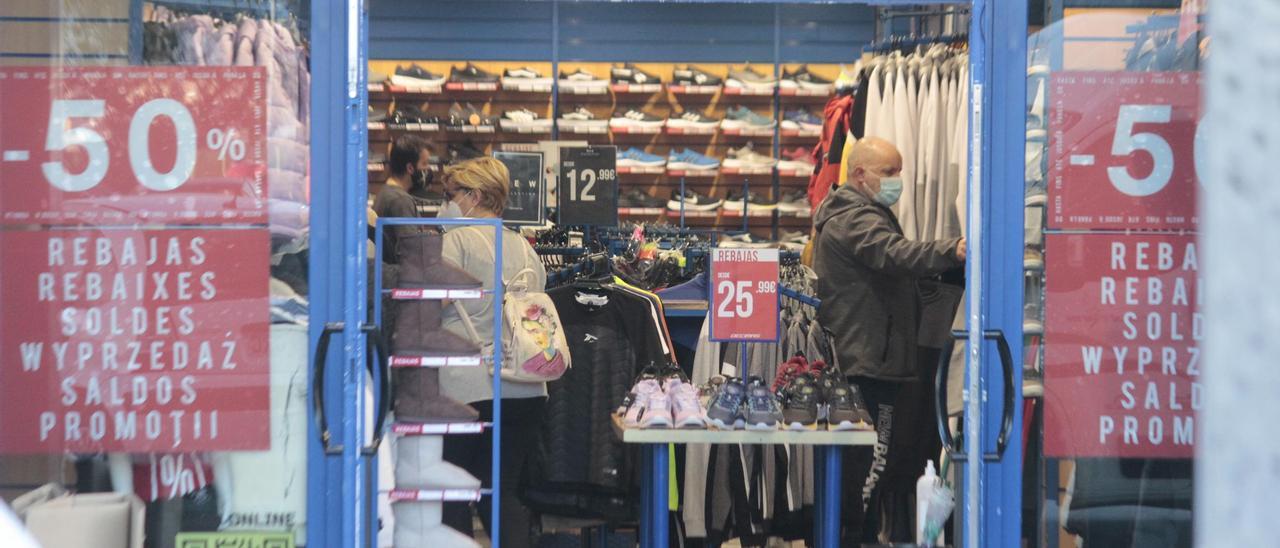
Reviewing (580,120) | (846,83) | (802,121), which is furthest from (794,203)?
(846,83)

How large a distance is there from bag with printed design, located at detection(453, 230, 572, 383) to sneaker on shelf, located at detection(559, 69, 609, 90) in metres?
6.01

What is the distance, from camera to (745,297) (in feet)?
13.1

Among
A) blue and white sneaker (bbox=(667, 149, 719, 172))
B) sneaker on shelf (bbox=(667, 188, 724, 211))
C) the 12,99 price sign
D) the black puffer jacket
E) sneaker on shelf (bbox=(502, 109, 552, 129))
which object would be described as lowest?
the black puffer jacket

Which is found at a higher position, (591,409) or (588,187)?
(588,187)

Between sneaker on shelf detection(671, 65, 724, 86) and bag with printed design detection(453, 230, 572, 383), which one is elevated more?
sneaker on shelf detection(671, 65, 724, 86)

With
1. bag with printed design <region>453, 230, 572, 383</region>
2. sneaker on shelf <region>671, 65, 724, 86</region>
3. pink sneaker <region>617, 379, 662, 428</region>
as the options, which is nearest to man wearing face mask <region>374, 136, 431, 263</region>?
bag with printed design <region>453, 230, 572, 383</region>

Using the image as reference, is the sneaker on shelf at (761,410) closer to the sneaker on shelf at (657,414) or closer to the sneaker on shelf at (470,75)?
the sneaker on shelf at (657,414)

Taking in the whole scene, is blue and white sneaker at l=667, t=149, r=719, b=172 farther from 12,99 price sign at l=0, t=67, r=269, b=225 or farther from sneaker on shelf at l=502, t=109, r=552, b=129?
12,99 price sign at l=0, t=67, r=269, b=225

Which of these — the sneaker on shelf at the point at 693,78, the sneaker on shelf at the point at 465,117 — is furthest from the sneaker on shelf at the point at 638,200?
the sneaker on shelf at the point at 465,117

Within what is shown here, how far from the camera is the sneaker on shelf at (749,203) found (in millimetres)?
9961

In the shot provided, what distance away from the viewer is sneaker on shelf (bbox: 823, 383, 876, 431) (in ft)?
12.4

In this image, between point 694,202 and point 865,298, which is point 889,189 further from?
point 694,202

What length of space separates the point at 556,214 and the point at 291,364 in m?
3.84

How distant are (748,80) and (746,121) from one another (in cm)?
32
